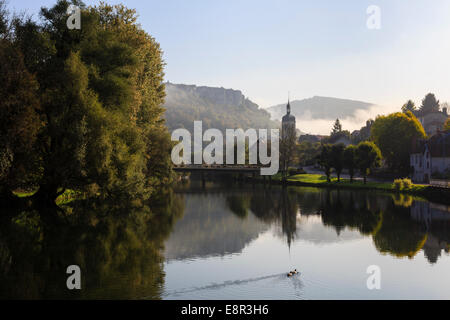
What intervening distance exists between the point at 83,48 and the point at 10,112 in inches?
450

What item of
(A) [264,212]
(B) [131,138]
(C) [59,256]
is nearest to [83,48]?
(B) [131,138]

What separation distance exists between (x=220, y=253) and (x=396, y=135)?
314 feet

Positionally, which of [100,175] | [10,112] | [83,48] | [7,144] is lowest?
[100,175]

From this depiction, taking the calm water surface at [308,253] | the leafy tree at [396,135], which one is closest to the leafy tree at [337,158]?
the leafy tree at [396,135]

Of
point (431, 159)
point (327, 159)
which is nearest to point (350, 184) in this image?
point (327, 159)

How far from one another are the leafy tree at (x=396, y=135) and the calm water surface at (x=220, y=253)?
6244cm

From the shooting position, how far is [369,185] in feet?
313

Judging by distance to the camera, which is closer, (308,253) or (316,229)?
(308,253)

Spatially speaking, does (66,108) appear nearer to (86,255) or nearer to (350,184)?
(86,255)

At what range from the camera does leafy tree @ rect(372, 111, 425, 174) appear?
114 metres

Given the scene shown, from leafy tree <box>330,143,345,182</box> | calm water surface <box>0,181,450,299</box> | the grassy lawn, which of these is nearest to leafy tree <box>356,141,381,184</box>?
the grassy lawn

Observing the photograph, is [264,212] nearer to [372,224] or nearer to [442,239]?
[372,224]

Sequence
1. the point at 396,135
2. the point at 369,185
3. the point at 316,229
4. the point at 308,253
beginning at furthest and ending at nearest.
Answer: the point at 396,135 → the point at 369,185 → the point at 316,229 → the point at 308,253
